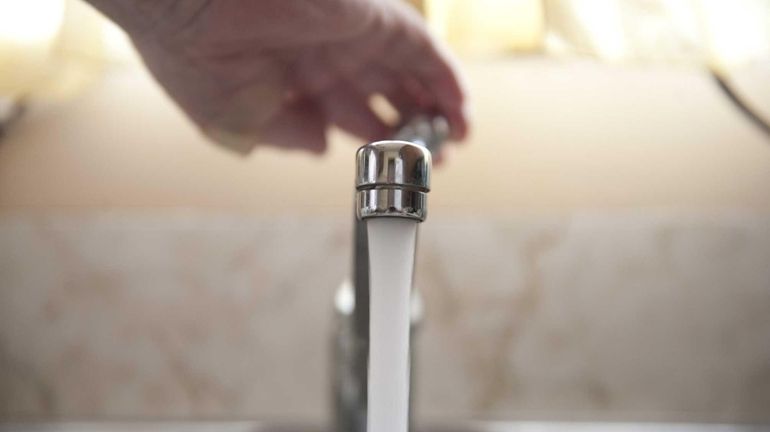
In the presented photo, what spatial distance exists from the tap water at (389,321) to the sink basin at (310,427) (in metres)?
0.50

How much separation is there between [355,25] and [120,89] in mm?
514

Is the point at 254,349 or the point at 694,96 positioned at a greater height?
the point at 694,96

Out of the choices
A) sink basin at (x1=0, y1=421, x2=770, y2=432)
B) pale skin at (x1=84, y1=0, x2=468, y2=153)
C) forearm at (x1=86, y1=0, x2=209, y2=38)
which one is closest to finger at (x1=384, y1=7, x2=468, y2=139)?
pale skin at (x1=84, y1=0, x2=468, y2=153)

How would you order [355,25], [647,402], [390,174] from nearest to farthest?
1. [390,174]
2. [355,25]
3. [647,402]

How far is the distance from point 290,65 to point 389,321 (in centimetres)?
27

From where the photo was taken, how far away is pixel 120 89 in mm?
884

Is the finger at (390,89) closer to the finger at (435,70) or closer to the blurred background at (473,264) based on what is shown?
the finger at (435,70)

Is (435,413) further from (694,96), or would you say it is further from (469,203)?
(694,96)

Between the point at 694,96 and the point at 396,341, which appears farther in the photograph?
the point at 694,96

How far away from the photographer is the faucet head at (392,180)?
0.29 metres

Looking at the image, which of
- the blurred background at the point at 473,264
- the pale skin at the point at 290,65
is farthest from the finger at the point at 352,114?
the blurred background at the point at 473,264

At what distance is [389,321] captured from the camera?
310 mm

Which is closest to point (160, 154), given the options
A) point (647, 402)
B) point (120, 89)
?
point (120, 89)

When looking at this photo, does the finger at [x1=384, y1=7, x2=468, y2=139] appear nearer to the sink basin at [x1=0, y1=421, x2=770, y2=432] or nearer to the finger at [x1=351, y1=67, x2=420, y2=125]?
the finger at [x1=351, y1=67, x2=420, y2=125]
